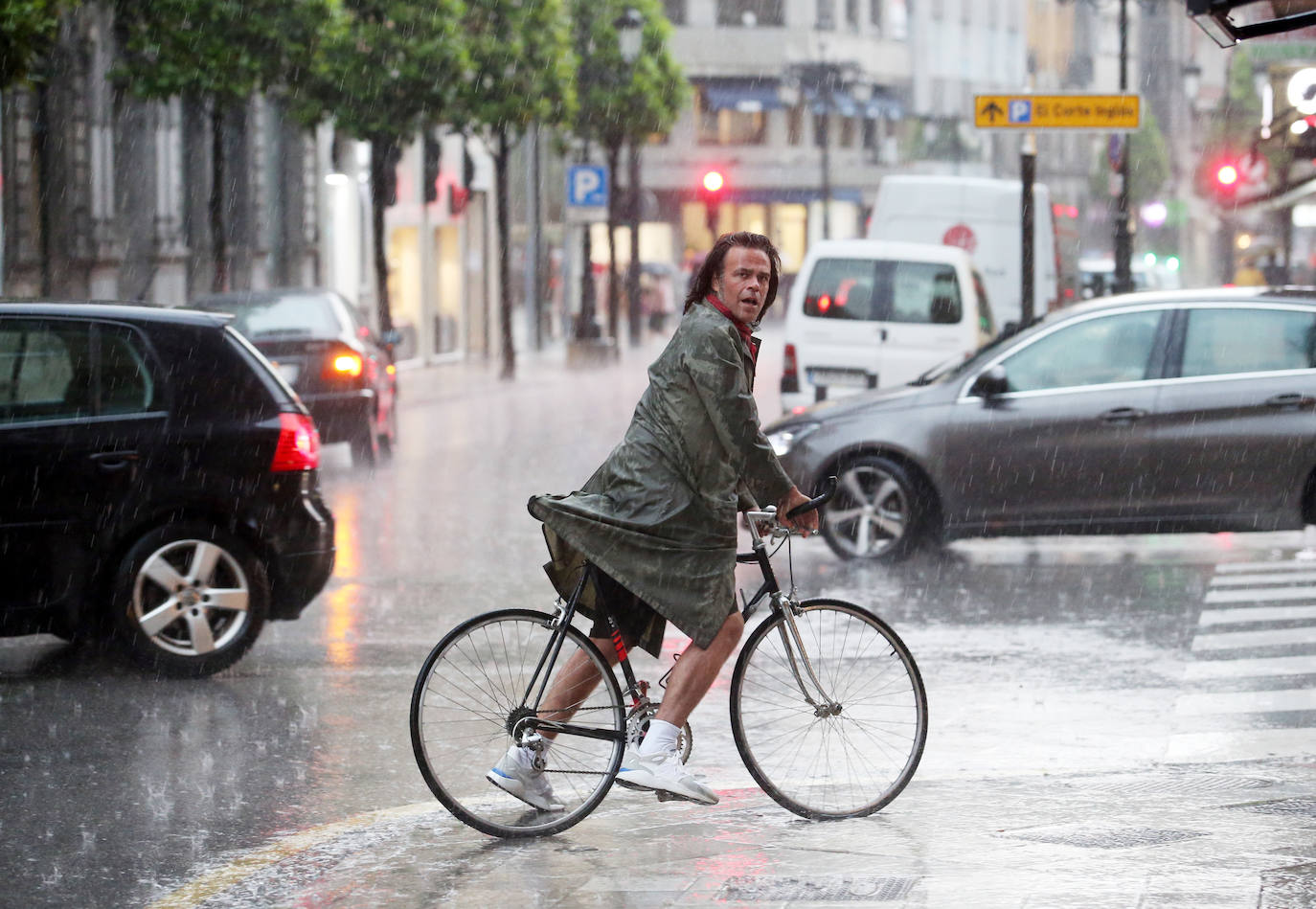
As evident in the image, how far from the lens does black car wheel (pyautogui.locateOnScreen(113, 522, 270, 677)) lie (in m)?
8.49

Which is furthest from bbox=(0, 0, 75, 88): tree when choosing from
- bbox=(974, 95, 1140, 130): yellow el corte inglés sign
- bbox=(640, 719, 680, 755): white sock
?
bbox=(640, 719, 680, 755): white sock

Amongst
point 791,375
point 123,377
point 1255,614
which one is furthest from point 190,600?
point 791,375

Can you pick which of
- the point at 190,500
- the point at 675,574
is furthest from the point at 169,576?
the point at 675,574

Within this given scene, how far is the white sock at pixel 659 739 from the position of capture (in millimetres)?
5863

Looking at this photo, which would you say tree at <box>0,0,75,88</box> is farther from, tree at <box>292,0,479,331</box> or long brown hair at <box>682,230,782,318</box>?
tree at <box>292,0,479,331</box>

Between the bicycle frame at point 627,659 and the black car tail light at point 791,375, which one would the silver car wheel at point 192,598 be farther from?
the black car tail light at point 791,375

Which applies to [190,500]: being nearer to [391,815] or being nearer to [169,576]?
[169,576]

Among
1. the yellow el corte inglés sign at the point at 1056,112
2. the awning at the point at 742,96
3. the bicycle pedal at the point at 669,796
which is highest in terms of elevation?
the awning at the point at 742,96

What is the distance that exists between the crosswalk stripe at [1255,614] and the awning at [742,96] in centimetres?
7109

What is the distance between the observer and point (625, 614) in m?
6.00

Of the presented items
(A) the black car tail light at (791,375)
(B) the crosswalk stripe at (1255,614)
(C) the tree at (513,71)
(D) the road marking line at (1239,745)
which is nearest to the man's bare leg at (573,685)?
(D) the road marking line at (1239,745)

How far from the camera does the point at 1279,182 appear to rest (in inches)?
1176

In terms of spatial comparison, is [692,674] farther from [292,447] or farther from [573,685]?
[292,447]

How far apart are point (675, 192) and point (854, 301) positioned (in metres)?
64.8
